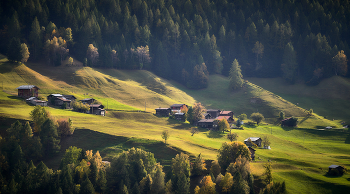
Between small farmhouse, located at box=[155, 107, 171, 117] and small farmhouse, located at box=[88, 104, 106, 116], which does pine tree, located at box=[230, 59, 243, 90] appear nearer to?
small farmhouse, located at box=[155, 107, 171, 117]

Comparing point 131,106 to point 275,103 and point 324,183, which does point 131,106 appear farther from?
point 324,183

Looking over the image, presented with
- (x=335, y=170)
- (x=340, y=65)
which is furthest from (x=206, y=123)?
(x=340, y=65)

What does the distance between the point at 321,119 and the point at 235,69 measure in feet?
186

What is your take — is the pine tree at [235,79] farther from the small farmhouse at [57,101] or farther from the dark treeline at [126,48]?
the small farmhouse at [57,101]

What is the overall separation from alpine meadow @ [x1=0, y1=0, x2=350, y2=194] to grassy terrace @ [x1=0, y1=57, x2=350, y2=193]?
17.0 inches

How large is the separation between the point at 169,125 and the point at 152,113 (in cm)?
1383

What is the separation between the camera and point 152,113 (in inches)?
4643

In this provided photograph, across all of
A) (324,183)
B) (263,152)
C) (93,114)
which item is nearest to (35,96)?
(93,114)

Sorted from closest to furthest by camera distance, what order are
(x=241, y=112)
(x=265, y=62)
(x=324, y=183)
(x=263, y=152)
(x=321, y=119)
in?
(x=324, y=183) → (x=263, y=152) → (x=321, y=119) → (x=241, y=112) → (x=265, y=62)

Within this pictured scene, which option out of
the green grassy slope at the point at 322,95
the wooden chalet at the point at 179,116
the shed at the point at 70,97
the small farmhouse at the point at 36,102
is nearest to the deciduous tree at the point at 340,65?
the green grassy slope at the point at 322,95

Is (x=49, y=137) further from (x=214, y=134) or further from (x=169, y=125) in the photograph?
(x=214, y=134)

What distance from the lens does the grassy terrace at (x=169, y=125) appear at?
7256cm

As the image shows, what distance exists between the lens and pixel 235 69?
548 ft

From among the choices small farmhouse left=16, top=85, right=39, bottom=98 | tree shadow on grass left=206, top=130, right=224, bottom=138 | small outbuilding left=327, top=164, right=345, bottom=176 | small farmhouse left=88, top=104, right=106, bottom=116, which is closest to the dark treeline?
small farmhouse left=16, top=85, right=39, bottom=98
